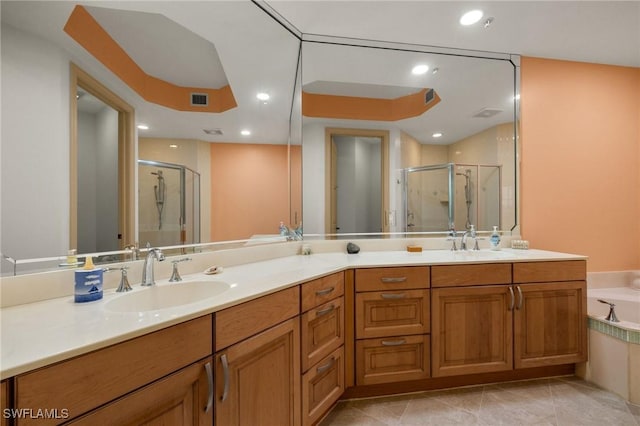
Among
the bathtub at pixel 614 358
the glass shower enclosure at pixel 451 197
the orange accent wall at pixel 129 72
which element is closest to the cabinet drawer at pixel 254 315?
the orange accent wall at pixel 129 72

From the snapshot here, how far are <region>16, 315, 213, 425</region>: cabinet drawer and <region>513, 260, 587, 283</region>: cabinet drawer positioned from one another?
1905mm

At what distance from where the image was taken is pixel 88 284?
95cm

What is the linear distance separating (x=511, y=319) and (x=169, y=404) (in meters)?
1.93

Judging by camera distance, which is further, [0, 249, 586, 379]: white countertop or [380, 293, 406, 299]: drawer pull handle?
[380, 293, 406, 299]: drawer pull handle

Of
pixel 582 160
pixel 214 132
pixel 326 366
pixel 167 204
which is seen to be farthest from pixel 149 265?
pixel 582 160

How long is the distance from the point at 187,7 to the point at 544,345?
116 inches

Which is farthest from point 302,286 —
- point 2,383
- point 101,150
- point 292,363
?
point 101,150

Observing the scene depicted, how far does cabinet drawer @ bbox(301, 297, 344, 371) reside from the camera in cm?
126

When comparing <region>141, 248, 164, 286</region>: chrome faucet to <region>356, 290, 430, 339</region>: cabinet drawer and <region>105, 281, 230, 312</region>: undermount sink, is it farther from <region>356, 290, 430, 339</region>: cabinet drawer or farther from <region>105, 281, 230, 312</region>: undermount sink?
<region>356, 290, 430, 339</region>: cabinet drawer

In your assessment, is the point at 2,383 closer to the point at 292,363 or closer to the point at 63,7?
the point at 292,363

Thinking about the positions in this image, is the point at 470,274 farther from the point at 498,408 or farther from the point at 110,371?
the point at 110,371

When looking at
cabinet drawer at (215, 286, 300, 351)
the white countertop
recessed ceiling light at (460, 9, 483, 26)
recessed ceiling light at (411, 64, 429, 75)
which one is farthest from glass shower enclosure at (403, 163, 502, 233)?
cabinet drawer at (215, 286, 300, 351)

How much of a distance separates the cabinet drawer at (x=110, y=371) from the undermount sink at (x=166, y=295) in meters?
0.35

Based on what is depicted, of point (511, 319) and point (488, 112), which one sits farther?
point (488, 112)
